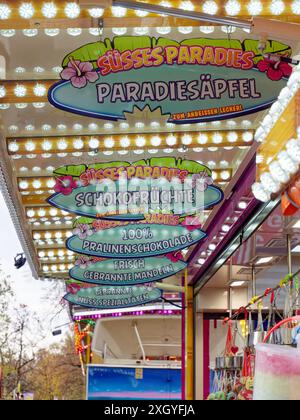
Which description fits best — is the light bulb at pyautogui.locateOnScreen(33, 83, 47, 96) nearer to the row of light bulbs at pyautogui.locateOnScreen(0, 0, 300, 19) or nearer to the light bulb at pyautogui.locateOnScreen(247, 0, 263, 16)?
the row of light bulbs at pyautogui.locateOnScreen(0, 0, 300, 19)

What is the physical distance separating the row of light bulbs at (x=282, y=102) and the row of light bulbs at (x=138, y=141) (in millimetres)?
1678

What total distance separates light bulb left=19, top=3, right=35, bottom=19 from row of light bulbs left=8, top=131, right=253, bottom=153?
3.79 feet

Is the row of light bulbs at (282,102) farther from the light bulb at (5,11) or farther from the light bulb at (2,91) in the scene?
the light bulb at (2,91)

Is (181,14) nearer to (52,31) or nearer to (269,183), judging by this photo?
(269,183)

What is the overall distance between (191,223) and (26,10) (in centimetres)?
161

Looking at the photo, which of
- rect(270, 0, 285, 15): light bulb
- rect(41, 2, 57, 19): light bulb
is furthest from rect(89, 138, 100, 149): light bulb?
rect(270, 0, 285, 15): light bulb

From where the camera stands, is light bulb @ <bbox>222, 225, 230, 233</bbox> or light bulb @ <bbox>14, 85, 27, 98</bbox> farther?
light bulb @ <bbox>222, 225, 230, 233</bbox>

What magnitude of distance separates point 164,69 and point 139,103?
24 cm

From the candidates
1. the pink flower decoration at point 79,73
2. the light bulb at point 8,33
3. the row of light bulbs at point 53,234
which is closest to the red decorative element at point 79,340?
the row of light bulbs at point 53,234

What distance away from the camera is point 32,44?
3891 millimetres

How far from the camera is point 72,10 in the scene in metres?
3.44

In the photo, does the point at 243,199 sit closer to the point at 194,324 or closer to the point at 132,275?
the point at 132,275

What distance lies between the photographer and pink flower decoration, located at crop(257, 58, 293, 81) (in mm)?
3674

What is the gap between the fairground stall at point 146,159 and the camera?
11.3 ft
